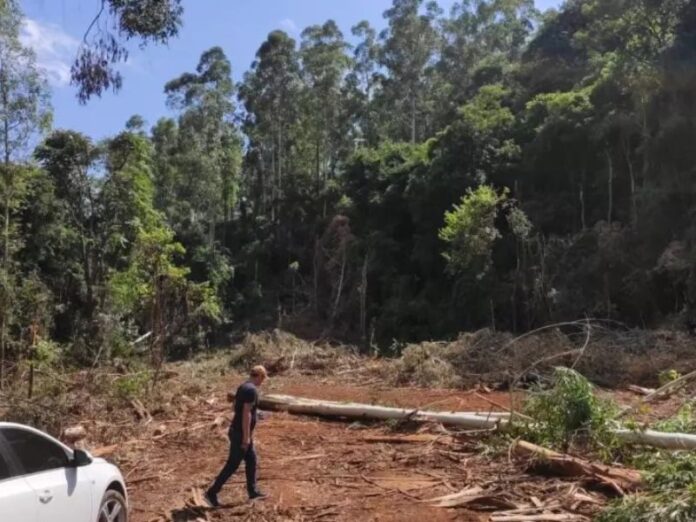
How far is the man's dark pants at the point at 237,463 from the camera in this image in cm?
807

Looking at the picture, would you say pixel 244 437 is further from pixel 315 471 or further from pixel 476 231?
pixel 476 231

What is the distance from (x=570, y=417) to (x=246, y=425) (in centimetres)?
387

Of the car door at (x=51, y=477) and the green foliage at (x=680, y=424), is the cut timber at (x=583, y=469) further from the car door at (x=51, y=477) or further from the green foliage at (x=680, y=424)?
the car door at (x=51, y=477)

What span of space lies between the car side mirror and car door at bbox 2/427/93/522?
0.10 feet

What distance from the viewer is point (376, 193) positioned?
Answer: 1719 inches

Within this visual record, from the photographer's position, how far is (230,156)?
5034 centimetres

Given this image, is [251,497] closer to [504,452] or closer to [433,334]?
[504,452]

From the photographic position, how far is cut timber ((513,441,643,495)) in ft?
25.1

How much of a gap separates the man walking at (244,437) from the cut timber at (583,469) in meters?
3.02

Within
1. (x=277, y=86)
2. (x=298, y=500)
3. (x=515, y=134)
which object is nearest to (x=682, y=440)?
(x=298, y=500)

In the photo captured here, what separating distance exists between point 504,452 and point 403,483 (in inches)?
55.3

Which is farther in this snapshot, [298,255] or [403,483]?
[298,255]

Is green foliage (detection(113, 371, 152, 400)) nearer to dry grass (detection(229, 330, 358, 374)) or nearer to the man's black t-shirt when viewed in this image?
dry grass (detection(229, 330, 358, 374))

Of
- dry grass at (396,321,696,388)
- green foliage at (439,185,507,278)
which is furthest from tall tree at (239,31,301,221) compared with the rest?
dry grass at (396,321,696,388)
